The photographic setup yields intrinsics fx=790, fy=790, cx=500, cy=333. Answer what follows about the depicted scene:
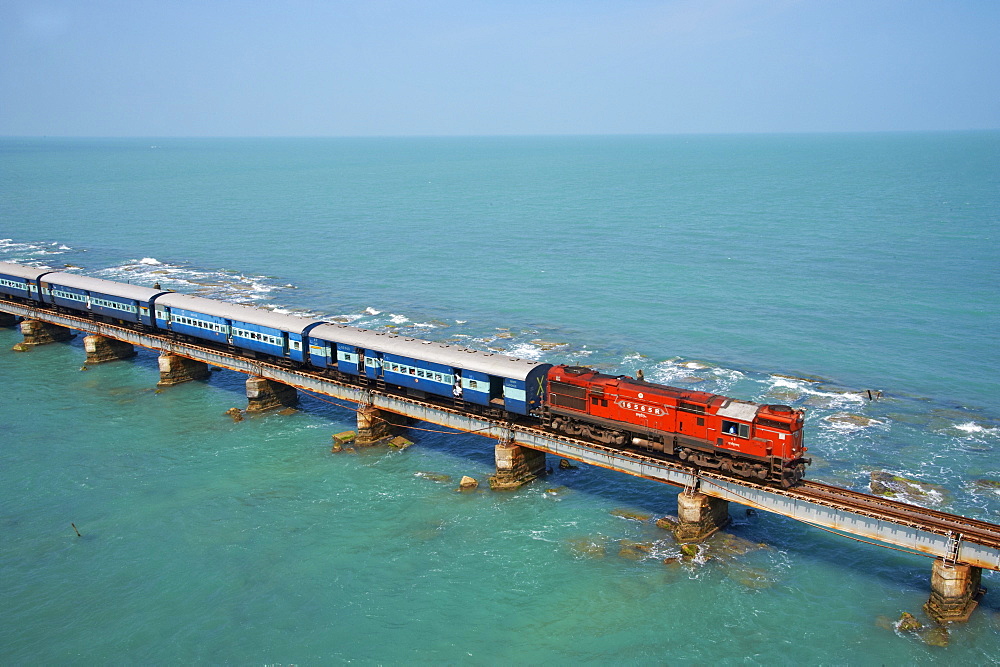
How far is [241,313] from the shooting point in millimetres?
61656

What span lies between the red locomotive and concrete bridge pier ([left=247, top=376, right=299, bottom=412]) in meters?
24.9

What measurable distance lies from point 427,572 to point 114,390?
39264mm

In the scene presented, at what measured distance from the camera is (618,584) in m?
38.7

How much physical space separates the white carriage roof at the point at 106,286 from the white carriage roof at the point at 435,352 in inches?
844

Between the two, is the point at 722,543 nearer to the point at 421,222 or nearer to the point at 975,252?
the point at 975,252

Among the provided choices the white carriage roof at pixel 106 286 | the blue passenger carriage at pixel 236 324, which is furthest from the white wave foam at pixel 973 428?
the white carriage roof at pixel 106 286

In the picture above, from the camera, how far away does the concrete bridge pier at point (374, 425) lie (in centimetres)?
5428

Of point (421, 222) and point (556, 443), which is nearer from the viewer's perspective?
point (556, 443)

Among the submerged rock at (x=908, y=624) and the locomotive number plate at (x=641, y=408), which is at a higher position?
the locomotive number plate at (x=641, y=408)

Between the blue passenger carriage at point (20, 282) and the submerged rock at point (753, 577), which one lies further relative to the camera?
the blue passenger carriage at point (20, 282)

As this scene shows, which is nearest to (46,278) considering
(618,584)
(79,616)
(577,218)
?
(79,616)

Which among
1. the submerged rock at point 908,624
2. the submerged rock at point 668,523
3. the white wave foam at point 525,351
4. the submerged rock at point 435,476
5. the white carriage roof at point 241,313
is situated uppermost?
the white carriage roof at point 241,313

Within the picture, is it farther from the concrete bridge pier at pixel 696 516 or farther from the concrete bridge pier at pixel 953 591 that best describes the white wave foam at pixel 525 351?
the concrete bridge pier at pixel 953 591

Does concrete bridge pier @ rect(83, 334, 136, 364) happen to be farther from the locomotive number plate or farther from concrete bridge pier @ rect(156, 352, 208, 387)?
the locomotive number plate
